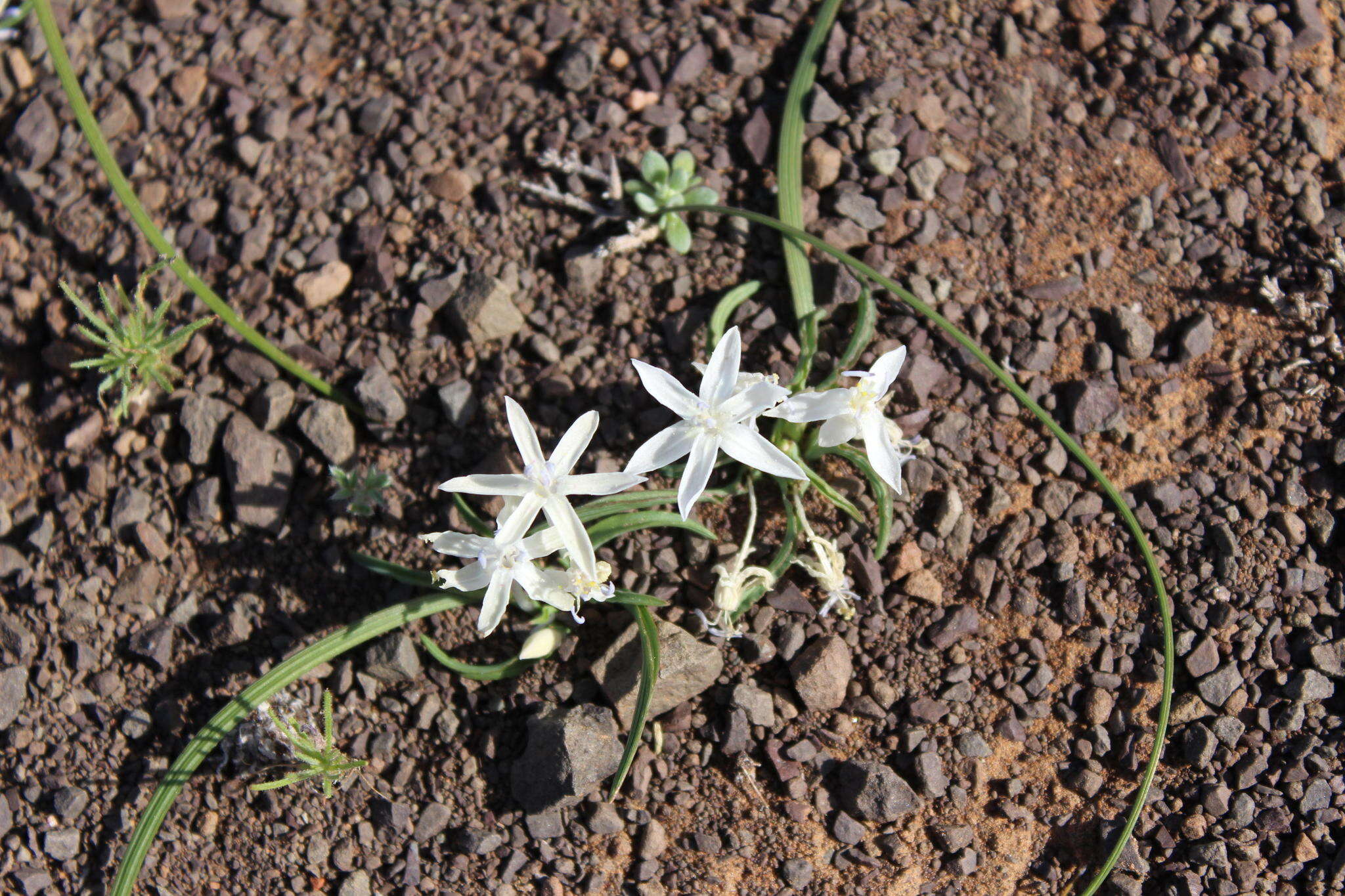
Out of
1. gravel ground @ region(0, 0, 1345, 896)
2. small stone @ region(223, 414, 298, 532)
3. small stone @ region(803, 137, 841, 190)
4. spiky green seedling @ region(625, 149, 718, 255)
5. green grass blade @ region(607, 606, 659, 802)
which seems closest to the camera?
green grass blade @ region(607, 606, 659, 802)

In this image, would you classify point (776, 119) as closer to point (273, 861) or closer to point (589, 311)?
point (589, 311)

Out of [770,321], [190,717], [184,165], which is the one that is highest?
[184,165]

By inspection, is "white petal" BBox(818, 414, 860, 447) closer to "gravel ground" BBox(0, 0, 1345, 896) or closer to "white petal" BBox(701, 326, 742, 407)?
"white petal" BBox(701, 326, 742, 407)

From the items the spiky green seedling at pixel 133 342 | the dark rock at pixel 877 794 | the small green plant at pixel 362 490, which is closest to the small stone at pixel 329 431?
the small green plant at pixel 362 490

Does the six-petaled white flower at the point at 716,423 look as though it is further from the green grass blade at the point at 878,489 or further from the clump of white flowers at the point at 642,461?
the green grass blade at the point at 878,489

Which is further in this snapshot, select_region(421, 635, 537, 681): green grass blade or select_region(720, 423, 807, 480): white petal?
select_region(421, 635, 537, 681): green grass blade

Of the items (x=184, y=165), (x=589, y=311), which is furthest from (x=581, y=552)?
(x=184, y=165)

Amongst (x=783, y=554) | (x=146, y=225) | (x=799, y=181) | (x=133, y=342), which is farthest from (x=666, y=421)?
(x=146, y=225)

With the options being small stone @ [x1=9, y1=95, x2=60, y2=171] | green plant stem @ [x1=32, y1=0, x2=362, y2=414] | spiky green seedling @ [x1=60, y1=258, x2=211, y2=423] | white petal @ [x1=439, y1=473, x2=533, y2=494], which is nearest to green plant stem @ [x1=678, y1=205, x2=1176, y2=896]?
white petal @ [x1=439, y1=473, x2=533, y2=494]
